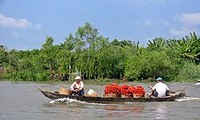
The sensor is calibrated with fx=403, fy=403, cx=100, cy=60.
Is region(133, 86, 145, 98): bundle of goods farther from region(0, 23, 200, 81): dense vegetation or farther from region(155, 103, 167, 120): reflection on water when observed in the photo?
region(0, 23, 200, 81): dense vegetation

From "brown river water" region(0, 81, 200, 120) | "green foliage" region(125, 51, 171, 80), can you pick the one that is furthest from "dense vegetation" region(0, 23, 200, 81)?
"brown river water" region(0, 81, 200, 120)

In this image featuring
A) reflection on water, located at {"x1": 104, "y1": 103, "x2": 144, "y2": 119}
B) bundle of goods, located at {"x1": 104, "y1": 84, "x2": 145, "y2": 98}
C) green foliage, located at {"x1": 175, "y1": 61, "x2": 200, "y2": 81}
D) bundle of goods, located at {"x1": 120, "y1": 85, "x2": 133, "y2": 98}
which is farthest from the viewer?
green foliage, located at {"x1": 175, "y1": 61, "x2": 200, "y2": 81}

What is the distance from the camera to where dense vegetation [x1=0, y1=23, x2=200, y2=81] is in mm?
43812

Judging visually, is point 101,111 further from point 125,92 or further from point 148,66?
point 148,66

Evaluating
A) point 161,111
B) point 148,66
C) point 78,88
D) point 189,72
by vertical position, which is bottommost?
point 161,111

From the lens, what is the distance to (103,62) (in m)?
44.4

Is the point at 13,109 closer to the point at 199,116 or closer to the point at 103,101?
the point at 103,101

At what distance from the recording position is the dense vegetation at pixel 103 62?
43812 millimetres

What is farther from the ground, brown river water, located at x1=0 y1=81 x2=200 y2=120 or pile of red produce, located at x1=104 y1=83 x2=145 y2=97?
pile of red produce, located at x1=104 y1=83 x2=145 y2=97

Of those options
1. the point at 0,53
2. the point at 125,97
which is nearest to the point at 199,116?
the point at 125,97

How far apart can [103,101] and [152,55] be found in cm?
2680

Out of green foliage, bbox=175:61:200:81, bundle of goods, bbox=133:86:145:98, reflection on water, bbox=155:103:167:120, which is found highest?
green foliage, bbox=175:61:200:81

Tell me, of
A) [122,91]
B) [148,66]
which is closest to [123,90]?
[122,91]

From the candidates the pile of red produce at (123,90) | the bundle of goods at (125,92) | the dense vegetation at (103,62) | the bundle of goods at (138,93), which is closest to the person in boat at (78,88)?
the pile of red produce at (123,90)
